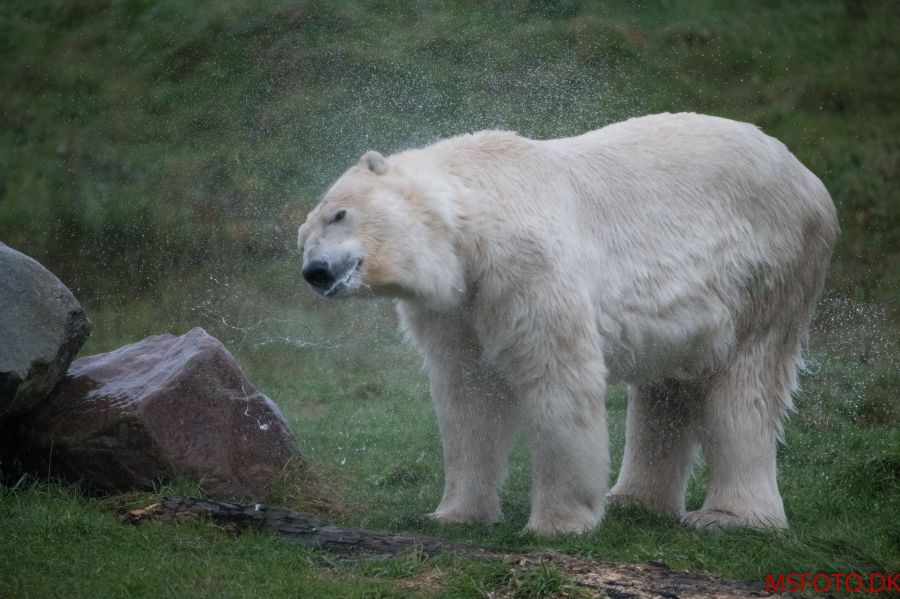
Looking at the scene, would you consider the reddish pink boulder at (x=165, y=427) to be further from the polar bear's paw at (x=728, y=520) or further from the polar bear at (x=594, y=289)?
the polar bear's paw at (x=728, y=520)

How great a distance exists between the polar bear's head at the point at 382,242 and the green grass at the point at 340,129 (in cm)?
300

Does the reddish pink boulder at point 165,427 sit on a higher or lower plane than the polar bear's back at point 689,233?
lower

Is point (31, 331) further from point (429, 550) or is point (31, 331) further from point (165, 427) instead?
point (429, 550)

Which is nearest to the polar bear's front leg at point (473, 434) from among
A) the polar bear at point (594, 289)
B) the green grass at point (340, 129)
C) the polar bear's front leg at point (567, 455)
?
the polar bear at point (594, 289)

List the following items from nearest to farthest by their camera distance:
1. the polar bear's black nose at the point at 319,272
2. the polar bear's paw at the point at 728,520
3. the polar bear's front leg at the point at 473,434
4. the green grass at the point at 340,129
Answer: the polar bear's black nose at the point at 319,272 < the polar bear's paw at the point at 728,520 < the polar bear's front leg at the point at 473,434 < the green grass at the point at 340,129

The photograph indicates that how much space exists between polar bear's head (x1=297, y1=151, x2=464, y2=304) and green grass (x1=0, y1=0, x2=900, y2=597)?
300cm

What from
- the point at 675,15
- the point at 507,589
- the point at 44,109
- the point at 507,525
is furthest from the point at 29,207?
the point at 507,589

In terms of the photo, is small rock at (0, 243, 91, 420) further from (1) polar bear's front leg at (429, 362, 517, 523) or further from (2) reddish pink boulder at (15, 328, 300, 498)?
(1) polar bear's front leg at (429, 362, 517, 523)

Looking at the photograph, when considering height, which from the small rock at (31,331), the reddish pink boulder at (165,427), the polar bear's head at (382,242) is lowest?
the reddish pink boulder at (165,427)

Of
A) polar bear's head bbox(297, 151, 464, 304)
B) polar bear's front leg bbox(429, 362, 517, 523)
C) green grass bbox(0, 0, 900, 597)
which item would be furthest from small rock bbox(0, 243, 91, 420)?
green grass bbox(0, 0, 900, 597)

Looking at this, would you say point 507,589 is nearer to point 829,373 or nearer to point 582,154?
point 582,154

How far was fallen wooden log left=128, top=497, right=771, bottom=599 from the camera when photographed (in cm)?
461

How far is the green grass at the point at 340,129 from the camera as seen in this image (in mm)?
11703

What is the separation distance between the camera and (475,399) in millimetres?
6281
